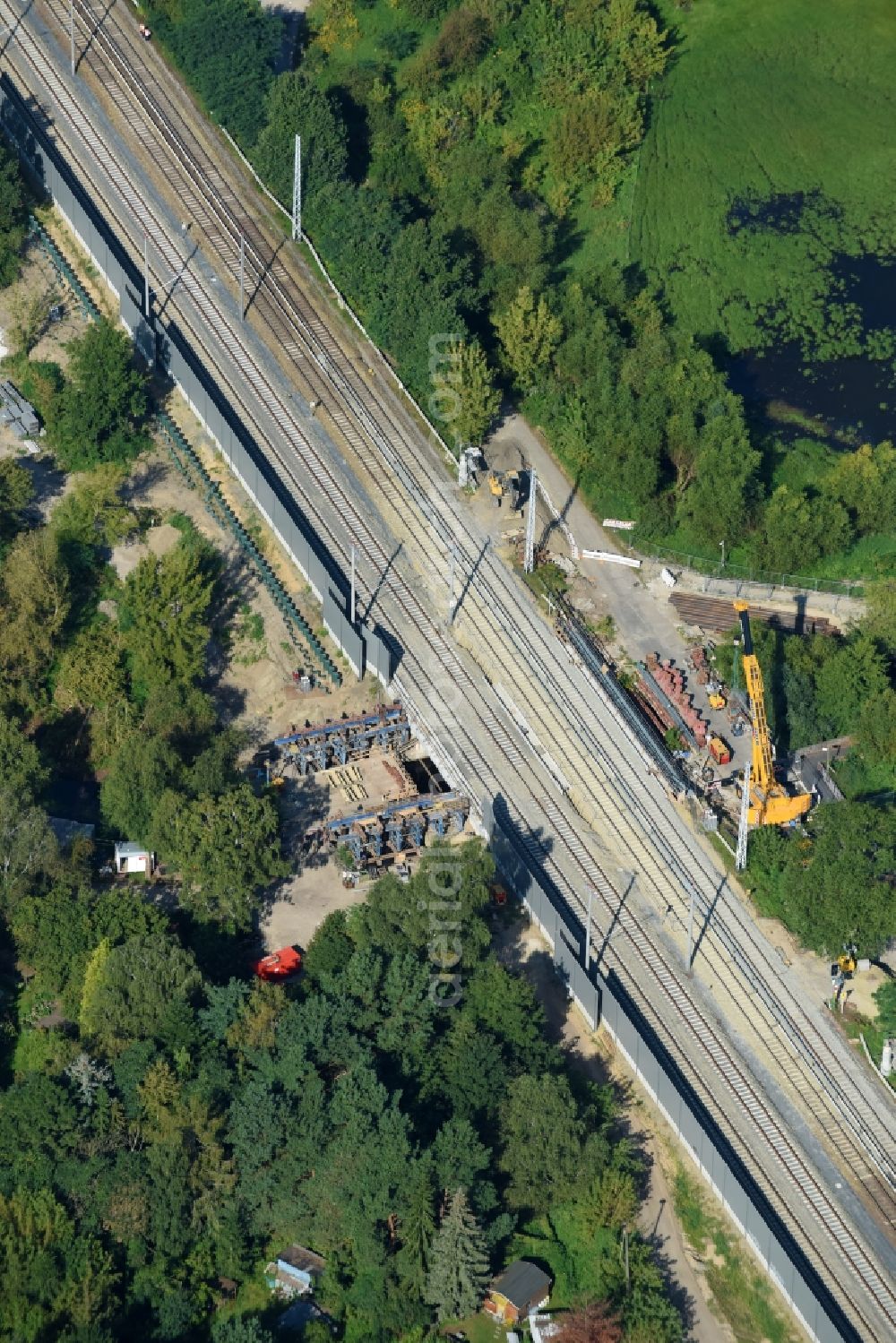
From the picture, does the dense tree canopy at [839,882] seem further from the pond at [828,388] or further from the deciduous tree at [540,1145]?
the pond at [828,388]

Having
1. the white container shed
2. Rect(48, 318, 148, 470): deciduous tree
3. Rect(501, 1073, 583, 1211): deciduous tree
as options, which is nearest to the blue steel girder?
the white container shed

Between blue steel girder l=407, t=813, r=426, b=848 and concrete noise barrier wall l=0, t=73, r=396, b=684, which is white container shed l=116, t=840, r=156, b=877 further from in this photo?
concrete noise barrier wall l=0, t=73, r=396, b=684

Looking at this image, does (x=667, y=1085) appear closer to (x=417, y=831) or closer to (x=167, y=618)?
(x=417, y=831)

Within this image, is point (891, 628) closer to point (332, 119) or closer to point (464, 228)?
point (464, 228)

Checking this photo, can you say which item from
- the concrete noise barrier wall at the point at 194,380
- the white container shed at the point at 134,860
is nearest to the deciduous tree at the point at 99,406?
the concrete noise barrier wall at the point at 194,380

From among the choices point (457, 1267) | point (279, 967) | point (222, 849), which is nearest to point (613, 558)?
point (222, 849)

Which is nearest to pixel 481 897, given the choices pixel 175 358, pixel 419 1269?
pixel 419 1269

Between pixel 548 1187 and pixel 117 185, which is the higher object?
pixel 117 185
